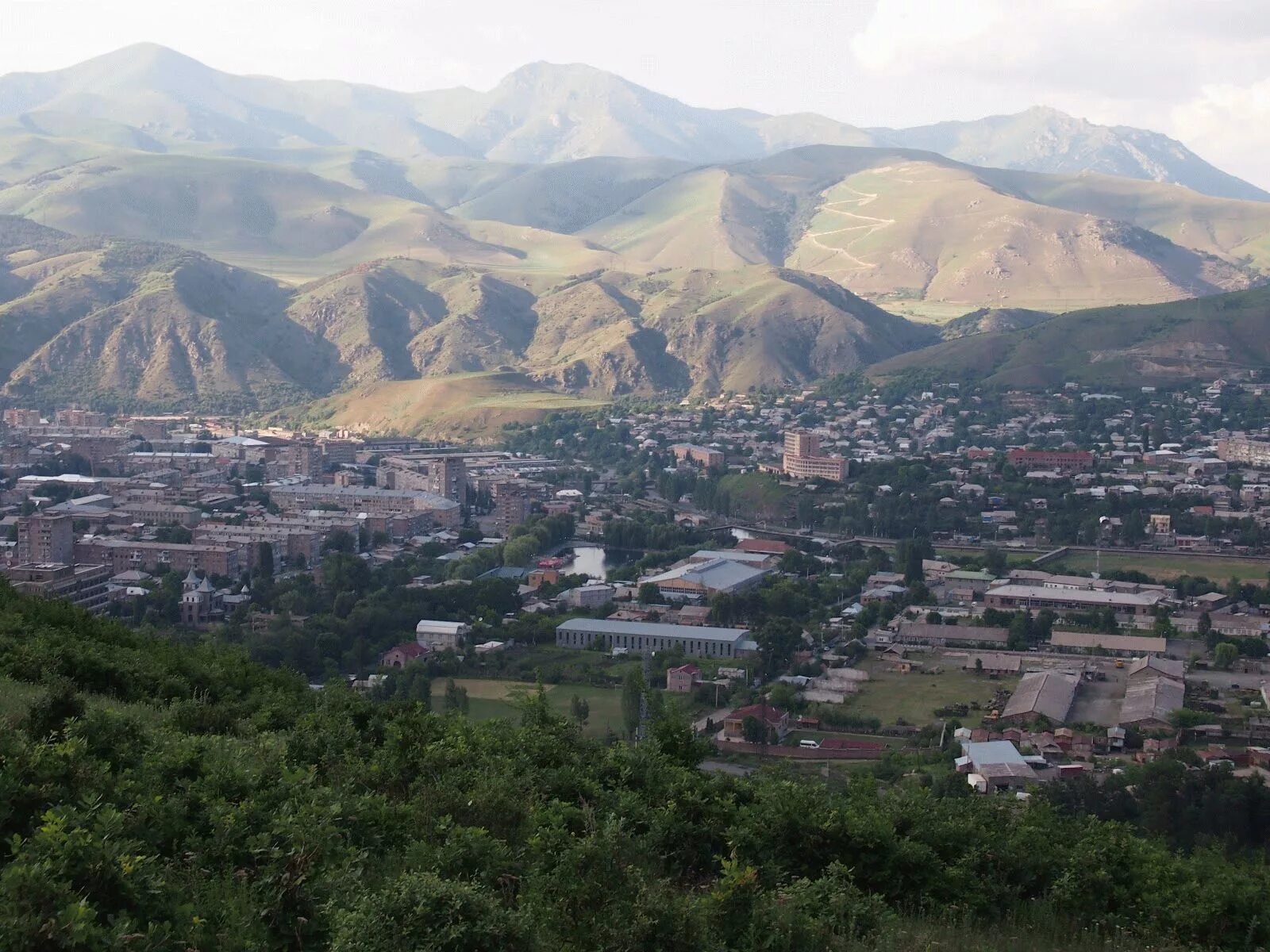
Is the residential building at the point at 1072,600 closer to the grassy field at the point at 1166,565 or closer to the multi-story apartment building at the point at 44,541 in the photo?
the grassy field at the point at 1166,565

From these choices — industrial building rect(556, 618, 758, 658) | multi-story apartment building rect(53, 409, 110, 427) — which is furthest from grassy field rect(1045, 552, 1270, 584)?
multi-story apartment building rect(53, 409, 110, 427)

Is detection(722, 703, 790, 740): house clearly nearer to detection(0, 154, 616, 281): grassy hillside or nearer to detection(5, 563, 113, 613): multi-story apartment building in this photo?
detection(5, 563, 113, 613): multi-story apartment building

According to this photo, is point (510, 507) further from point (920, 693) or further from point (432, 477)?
point (920, 693)

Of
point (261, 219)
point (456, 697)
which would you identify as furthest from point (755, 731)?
point (261, 219)

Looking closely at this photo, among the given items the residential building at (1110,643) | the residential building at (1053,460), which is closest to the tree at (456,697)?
the residential building at (1110,643)

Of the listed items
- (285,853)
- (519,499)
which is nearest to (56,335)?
(519,499)

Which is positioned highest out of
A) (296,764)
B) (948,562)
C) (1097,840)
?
(296,764)

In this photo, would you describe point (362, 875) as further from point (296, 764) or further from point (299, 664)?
point (299, 664)
